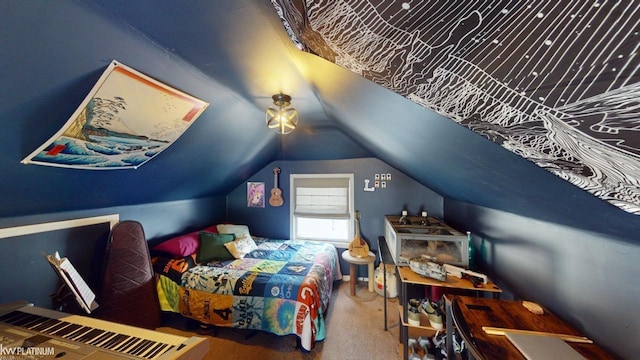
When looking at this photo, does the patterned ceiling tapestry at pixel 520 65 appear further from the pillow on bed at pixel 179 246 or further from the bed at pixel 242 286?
the pillow on bed at pixel 179 246

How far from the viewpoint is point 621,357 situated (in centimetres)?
81

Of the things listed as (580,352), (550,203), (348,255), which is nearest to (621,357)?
(580,352)

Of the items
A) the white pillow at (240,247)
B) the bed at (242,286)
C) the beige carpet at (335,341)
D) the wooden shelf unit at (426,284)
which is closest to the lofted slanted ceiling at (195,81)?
the wooden shelf unit at (426,284)

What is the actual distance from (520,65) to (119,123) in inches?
80.5

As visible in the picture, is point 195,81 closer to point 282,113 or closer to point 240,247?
point 282,113

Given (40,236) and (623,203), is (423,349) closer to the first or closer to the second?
(623,203)

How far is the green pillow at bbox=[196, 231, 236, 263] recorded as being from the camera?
2.59 metres

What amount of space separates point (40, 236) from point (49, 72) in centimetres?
152

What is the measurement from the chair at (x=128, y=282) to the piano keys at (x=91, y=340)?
0.84 m

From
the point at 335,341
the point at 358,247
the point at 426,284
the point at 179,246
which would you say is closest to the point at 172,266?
the point at 179,246

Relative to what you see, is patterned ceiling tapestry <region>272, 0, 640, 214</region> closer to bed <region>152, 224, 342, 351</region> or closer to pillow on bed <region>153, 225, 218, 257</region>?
bed <region>152, 224, 342, 351</region>

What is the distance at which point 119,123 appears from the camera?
4.62 feet

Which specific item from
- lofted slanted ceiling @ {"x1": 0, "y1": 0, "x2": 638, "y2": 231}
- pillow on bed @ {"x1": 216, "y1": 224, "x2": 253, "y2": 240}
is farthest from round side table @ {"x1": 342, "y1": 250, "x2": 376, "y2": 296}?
lofted slanted ceiling @ {"x1": 0, "y1": 0, "x2": 638, "y2": 231}

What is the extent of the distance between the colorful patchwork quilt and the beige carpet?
0.16 metres
